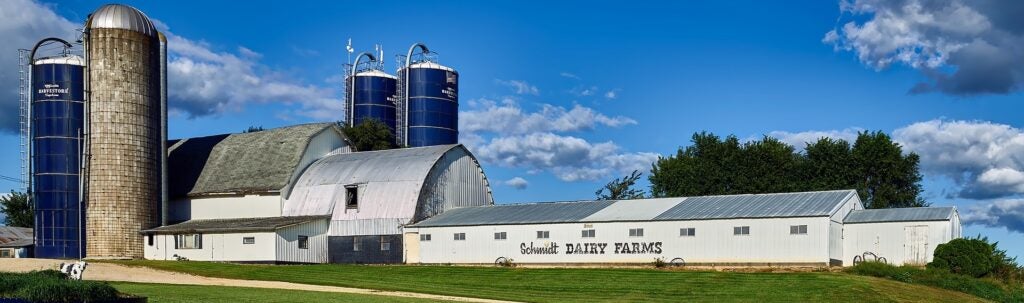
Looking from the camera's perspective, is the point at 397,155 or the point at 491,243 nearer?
the point at 491,243

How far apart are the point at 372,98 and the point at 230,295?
60721 mm

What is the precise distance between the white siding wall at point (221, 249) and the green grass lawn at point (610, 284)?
761cm

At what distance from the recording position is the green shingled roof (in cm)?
6625

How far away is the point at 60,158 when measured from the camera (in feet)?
201

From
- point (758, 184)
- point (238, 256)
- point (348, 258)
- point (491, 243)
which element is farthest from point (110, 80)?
point (758, 184)

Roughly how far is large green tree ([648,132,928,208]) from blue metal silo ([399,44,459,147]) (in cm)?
2214

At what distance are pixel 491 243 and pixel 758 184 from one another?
86.1 feet

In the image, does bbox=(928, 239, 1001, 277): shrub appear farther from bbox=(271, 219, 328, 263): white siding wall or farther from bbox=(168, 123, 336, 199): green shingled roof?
bbox=(168, 123, 336, 199): green shingled roof

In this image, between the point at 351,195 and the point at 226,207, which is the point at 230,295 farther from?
the point at 226,207

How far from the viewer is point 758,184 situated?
75.8 m

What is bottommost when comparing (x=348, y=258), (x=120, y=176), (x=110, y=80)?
(x=348, y=258)

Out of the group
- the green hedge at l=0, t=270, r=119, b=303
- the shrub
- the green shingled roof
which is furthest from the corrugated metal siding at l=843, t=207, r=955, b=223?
the green hedge at l=0, t=270, r=119, b=303

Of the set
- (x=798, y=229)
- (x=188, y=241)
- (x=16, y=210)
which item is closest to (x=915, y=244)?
(x=798, y=229)

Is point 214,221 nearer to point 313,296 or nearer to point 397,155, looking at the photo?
point 397,155
